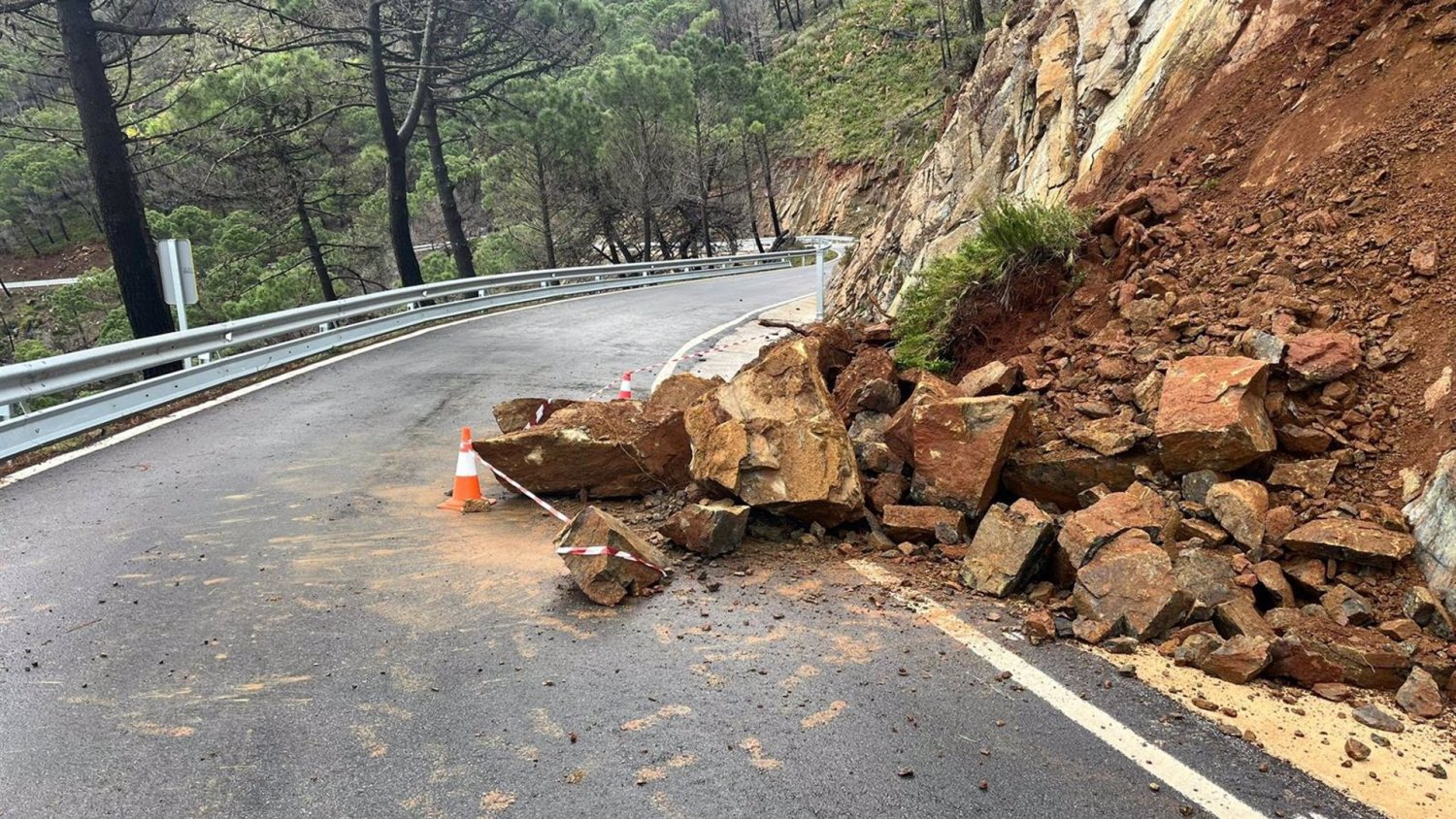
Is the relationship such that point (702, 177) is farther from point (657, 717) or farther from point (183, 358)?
point (657, 717)

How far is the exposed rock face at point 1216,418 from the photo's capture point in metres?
4.67

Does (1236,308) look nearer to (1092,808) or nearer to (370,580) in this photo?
(1092,808)

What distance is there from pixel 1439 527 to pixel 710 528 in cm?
359

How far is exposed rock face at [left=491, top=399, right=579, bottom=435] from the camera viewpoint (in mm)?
7250

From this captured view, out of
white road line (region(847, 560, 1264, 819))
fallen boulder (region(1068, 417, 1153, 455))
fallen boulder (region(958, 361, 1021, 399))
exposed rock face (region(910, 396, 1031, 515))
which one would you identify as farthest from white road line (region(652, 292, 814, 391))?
white road line (region(847, 560, 1264, 819))

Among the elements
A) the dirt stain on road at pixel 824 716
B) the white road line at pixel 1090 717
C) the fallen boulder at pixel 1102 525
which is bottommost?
the white road line at pixel 1090 717

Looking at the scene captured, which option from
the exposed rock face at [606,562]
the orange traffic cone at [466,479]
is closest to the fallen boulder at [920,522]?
the exposed rock face at [606,562]

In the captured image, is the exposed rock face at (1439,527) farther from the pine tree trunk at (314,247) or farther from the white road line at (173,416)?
the pine tree trunk at (314,247)

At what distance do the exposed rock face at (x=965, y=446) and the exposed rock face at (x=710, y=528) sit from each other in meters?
1.18

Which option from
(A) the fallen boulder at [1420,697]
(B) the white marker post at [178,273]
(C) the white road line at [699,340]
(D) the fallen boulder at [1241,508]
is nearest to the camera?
(A) the fallen boulder at [1420,697]

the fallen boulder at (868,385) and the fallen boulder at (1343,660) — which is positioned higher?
the fallen boulder at (868,385)

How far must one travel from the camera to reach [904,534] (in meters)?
5.23

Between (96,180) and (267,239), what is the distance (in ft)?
53.1

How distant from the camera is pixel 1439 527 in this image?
3902 millimetres
